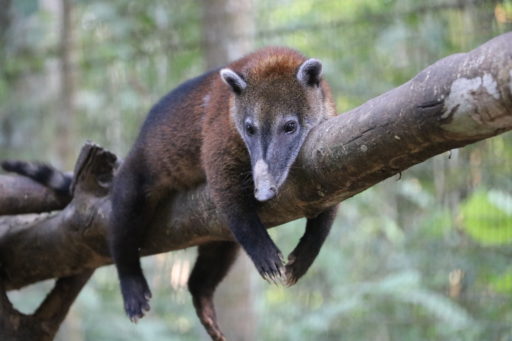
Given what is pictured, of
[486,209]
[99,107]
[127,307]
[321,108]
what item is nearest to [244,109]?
[321,108]

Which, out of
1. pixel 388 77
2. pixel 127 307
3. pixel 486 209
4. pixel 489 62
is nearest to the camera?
pixel 489 62

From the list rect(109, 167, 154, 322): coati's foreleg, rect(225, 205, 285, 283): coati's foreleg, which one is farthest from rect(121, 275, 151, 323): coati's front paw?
rect(225, 205, 285, 283): coati's foreleg

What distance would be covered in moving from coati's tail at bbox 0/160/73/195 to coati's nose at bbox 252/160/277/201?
2198mm

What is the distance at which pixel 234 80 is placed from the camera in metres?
4.08

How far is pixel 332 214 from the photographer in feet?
12.9

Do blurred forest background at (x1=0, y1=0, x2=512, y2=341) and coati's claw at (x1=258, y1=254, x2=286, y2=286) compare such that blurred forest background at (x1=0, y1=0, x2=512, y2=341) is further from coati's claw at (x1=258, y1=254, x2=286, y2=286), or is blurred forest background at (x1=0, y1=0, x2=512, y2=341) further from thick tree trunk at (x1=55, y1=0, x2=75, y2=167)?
coati's claw at (x1=258, y1=254, x2=286, y2=286)

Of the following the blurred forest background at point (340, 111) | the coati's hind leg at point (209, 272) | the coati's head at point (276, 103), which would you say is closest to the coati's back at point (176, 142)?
the coati's head at point (276, 103)

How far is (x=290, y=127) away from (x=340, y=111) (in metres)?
4.16

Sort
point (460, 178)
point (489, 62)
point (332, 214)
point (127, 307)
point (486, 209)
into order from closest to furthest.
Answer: point (489, 62)
point (332, 214)
point (127, 307)
point (486, 209)
point (460, 178)

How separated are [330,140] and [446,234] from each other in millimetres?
3852

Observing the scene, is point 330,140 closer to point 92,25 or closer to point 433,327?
point 433,327

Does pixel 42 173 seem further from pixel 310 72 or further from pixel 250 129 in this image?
pixel 310 72

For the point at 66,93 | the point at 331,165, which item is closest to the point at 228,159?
the point at 331,165

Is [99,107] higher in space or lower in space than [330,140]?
lower
